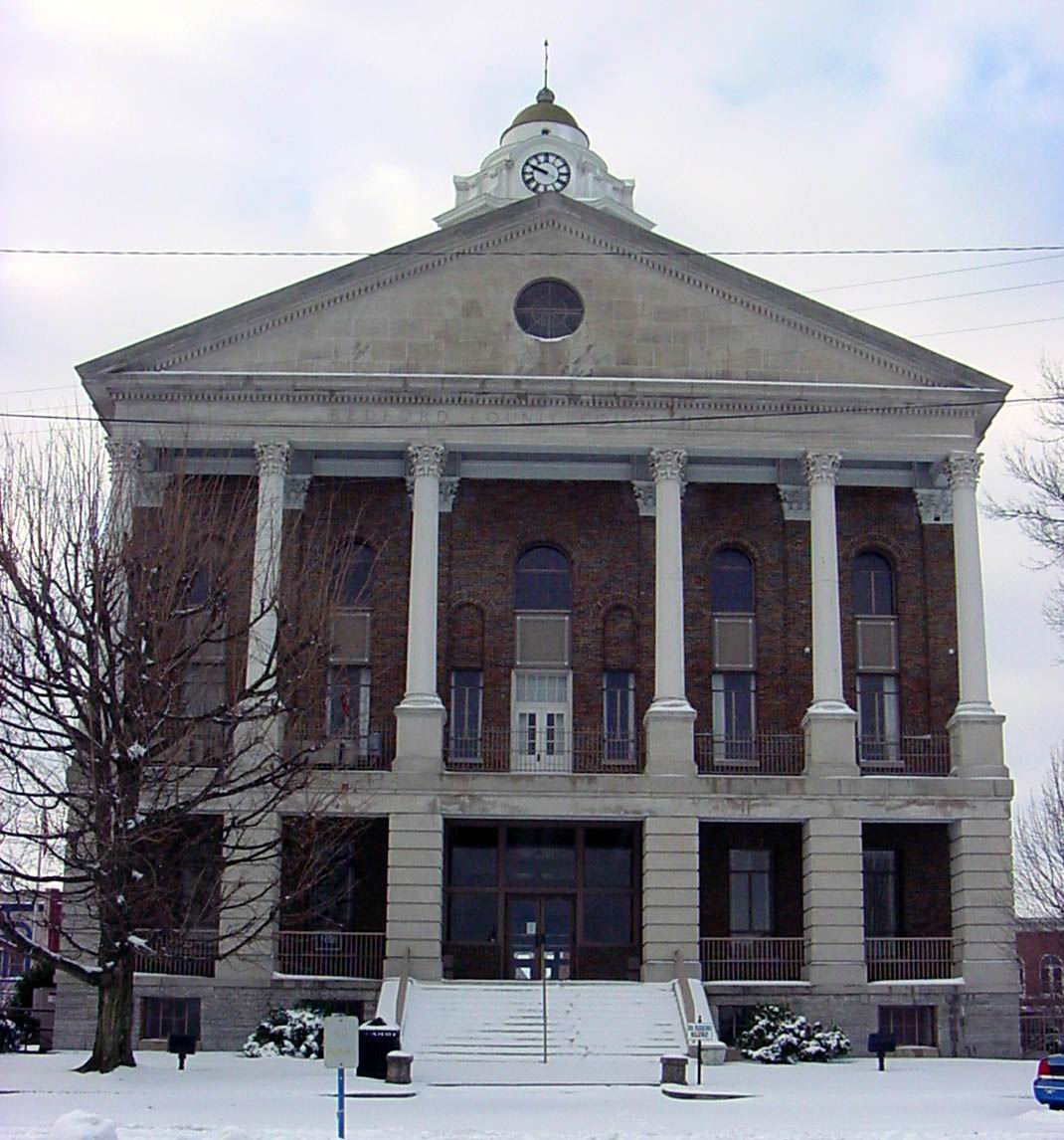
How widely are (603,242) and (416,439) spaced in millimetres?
6421

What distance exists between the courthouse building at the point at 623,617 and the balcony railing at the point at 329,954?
0.35 feet

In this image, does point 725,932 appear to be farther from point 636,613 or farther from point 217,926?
point 217,926

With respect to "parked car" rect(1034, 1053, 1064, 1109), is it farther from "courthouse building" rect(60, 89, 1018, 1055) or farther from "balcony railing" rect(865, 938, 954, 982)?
"balcony railing" rect(865, 938, 954, 982)

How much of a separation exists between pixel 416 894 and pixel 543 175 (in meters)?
32.4

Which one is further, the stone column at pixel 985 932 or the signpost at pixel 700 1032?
the stone column at pixel 985 932

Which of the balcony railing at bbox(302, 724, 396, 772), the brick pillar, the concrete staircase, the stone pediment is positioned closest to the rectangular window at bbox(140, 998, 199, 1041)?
the brick pillar

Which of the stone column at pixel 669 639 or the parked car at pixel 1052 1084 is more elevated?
the stone column at pixel 669 639

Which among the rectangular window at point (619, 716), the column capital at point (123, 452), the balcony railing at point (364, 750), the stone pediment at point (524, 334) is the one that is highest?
the stone pediment at point (524, 334)

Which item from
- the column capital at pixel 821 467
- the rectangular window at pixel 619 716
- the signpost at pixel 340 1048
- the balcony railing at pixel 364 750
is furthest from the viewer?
the rectangular window at pixel 619 716

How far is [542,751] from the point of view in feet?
137

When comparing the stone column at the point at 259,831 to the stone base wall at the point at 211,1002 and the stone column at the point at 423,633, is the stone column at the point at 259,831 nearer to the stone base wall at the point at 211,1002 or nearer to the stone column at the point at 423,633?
the stone base wall at the point at 211,1002

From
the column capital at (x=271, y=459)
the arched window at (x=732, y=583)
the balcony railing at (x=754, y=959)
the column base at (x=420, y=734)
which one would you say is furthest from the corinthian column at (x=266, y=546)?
the balcony railing at (x=754, y=959)

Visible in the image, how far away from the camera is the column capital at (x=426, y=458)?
4062cm

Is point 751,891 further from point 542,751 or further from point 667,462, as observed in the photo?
point 667,462
